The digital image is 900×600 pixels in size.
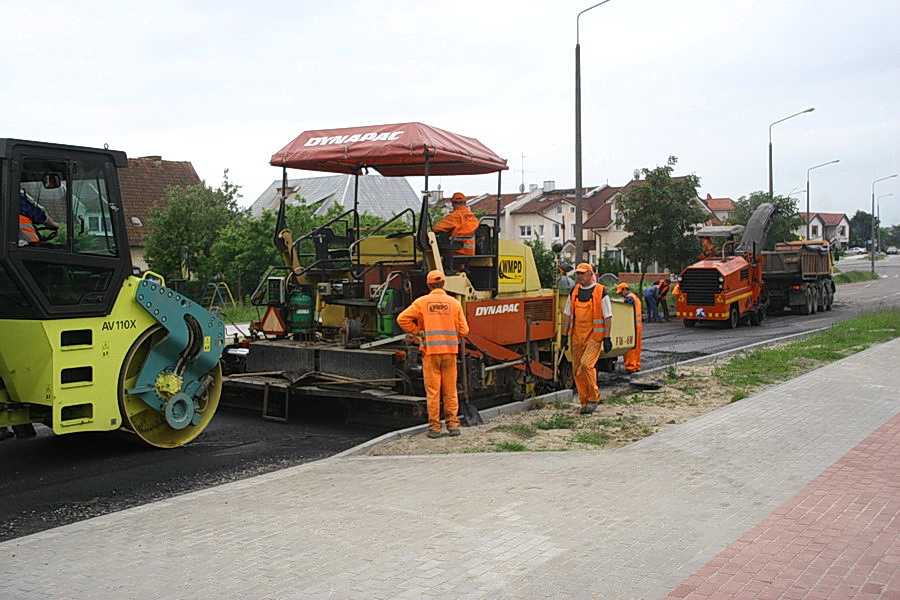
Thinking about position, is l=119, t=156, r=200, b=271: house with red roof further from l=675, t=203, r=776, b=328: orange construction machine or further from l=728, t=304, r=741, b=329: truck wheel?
l=728, t=304, r=741, b=329: truck wheel

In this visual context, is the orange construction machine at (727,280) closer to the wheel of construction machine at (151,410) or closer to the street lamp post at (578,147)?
the street lamp post at (578,147)

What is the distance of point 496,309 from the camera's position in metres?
10.4

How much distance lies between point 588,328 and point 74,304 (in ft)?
18.3

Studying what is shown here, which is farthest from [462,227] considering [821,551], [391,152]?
[821,551]

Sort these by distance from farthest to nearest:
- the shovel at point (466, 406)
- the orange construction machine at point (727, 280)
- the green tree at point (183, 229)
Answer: the green tree at point (183, 229) → the orange construction machine at point (727, 280) → the shovel at point (466, 406)

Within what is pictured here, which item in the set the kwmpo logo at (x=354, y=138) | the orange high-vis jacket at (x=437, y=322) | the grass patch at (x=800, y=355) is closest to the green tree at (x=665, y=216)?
the grass patch at (x=800, y=355)

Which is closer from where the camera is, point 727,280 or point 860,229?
point 727,280

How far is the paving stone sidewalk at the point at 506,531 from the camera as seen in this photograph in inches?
190

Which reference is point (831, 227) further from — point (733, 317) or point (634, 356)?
point (634, 356)

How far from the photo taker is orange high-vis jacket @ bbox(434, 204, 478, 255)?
34.2 ft

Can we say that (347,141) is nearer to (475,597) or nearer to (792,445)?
(792,445)

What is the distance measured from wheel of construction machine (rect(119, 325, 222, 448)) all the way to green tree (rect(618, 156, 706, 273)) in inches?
877

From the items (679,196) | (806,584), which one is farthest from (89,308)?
(679,196)

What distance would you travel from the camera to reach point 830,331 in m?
19.5
